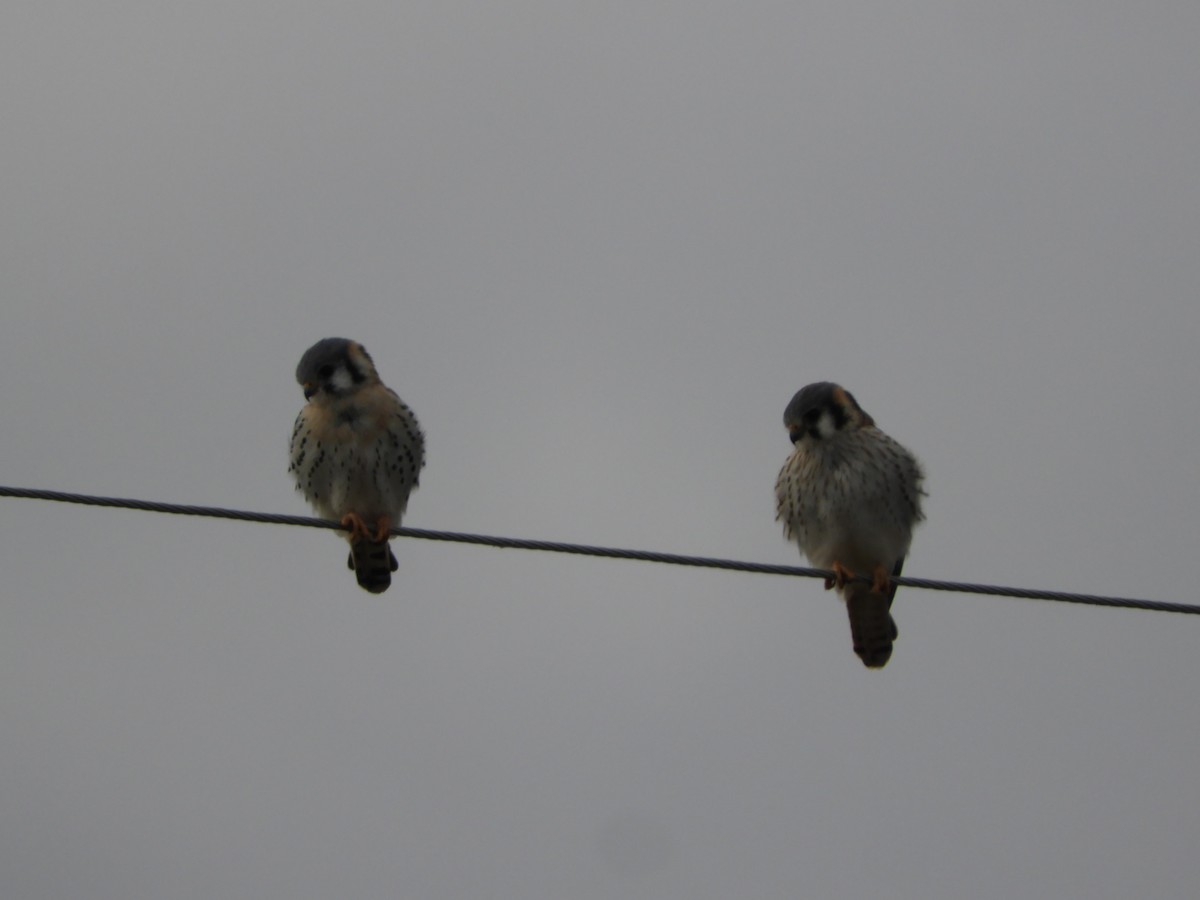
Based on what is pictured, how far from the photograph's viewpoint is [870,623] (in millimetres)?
8297

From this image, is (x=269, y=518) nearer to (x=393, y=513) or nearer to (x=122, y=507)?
(x=122, y=507)

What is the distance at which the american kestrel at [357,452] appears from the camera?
8.34 metres

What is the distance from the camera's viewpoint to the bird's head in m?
8.43

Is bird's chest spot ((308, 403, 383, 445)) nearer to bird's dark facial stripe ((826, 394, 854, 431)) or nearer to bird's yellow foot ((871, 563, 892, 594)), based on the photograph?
bird's dark facial stripe ((826, 394, 854, 431))

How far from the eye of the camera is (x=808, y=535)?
8.46 meters

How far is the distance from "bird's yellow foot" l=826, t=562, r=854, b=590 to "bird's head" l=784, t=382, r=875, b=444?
1.90 feet

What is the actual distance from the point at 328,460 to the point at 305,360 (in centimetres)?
52

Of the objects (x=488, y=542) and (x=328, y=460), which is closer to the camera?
(x=488, y=542)

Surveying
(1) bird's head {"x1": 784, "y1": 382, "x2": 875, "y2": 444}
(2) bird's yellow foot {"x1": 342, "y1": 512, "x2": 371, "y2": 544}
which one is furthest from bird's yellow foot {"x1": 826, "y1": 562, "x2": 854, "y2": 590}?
(2) bird's yellow foot {"x1": 342, "y1": 512, "x2": 371, "y2": 544}

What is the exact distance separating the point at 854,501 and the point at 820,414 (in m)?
0.44

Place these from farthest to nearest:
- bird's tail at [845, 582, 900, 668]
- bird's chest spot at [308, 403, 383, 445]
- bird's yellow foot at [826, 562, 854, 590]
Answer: bird's chest spot at [308, 403, 383, 445] → bird's tail at [845, 582, 900, 668] → bird's yellow foot at [826, 562, 854, 590]

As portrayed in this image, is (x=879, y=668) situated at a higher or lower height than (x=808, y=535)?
lower

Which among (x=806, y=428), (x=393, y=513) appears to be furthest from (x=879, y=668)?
(x=393, y=513)

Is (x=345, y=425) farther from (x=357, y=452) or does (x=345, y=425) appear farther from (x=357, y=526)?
(x=357, y=526)
